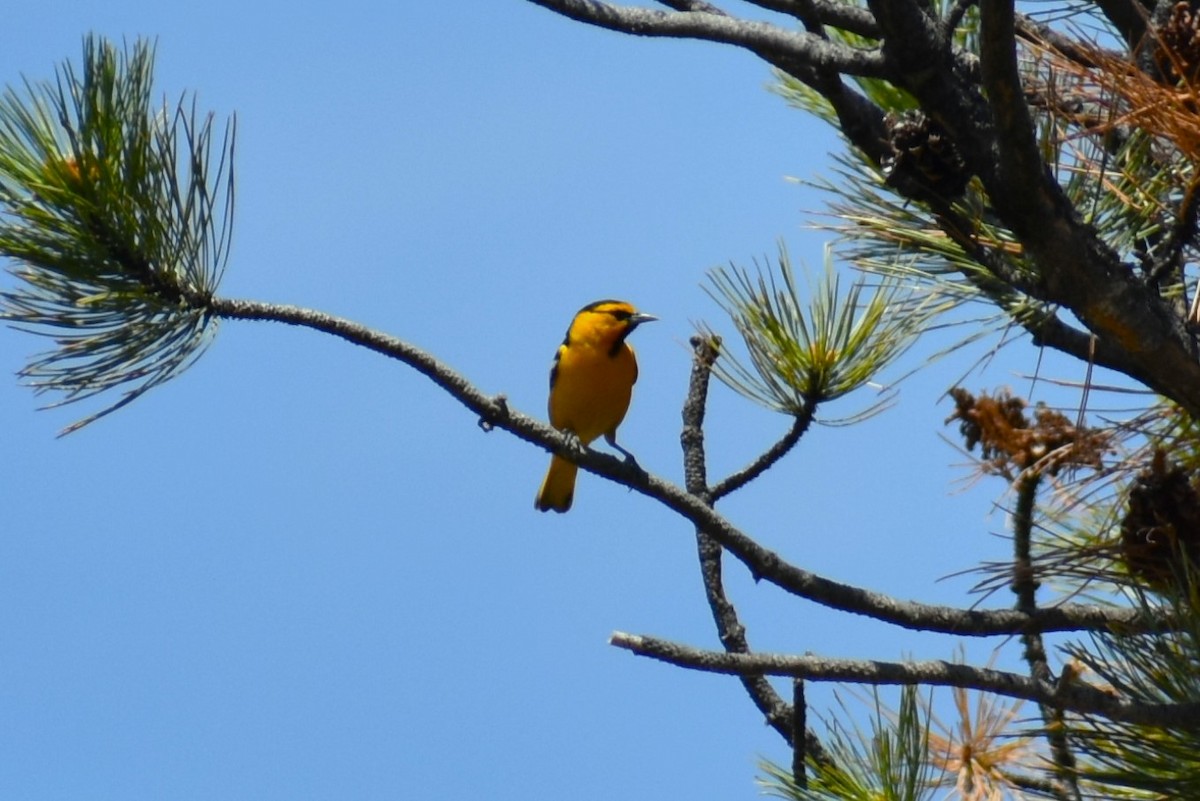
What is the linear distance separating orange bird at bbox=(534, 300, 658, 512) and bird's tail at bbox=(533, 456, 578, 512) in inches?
21.5

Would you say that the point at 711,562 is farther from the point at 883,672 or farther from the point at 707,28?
the point at 707,28

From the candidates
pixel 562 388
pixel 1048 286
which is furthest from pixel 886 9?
pixel 562 388

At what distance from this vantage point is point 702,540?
289 cm

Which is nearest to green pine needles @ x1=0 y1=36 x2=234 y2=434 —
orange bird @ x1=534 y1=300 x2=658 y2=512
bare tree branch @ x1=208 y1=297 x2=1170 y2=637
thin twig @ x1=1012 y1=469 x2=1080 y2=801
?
bare tree branch @ x1=208 y1=297 x2=1170 y2=637

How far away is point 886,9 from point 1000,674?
1061 millimetres

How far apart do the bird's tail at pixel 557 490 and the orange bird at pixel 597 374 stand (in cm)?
55

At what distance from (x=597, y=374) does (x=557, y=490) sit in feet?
3.46

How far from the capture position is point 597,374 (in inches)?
213

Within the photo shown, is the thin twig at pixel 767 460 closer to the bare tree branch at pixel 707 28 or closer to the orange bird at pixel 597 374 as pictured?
the bare tree branch at pixel 707 28

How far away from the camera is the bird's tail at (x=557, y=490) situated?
6.21 metres

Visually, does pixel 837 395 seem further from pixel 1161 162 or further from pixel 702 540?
pixel 1161 162

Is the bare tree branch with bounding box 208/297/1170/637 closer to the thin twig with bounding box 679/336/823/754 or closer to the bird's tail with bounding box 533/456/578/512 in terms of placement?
the thin twig with bounding box 679/336/823/754

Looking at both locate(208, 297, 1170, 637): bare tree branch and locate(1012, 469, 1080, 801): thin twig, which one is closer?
locate(1012, 469, 1080, 801): thin twig

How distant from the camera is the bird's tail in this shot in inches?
245
